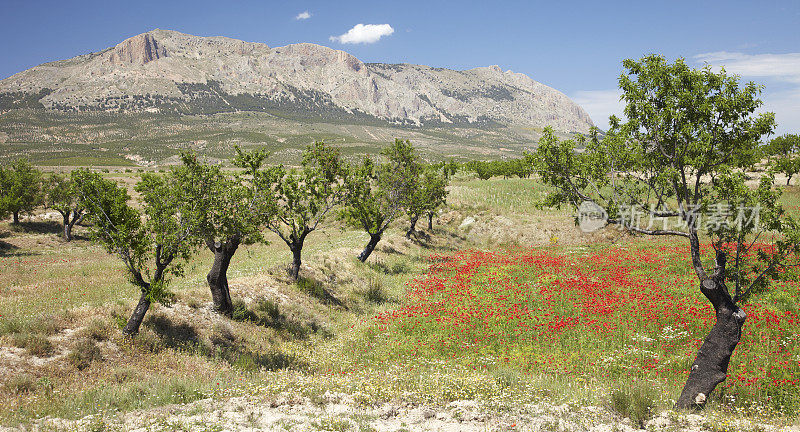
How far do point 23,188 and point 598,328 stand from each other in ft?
203

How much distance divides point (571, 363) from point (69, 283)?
84.6ft

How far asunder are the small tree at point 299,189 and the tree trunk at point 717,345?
16.5m

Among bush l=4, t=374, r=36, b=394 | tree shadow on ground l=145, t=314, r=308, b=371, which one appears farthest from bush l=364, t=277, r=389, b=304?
bush l=4, t=374, r=36, b=394

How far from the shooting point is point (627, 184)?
11.3 metres

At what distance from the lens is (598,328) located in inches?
609

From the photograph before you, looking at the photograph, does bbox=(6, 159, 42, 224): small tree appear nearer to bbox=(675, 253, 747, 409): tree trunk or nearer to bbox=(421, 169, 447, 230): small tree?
bbox=(421, 169, 447, 230): small tree

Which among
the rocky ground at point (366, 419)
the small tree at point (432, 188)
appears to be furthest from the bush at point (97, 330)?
the small tree at point (432, 188)

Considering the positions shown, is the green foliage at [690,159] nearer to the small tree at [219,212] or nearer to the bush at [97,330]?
the small tree at [219,212]

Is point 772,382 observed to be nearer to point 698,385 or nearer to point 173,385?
point 698,385


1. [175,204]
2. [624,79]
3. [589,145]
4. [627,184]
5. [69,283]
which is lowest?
[69,283]

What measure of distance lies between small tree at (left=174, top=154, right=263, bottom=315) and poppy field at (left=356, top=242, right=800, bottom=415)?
23.0 ft

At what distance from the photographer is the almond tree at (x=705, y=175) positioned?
29.8 ft

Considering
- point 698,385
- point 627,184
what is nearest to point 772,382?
point 698,385

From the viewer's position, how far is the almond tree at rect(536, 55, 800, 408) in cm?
909
